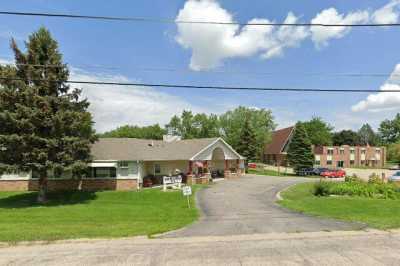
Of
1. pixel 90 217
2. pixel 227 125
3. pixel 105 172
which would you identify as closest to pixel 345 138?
pixel 227 125

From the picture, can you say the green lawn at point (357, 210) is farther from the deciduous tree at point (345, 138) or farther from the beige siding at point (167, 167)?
the deciduous tree at point (345, 138)

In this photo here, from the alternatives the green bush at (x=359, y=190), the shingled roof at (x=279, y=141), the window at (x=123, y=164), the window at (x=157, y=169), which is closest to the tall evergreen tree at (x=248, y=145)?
the shingled roof at (x=279, y=141)

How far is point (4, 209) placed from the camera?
2019cm

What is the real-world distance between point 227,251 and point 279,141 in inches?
2609

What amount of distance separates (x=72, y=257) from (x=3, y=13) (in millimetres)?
7830

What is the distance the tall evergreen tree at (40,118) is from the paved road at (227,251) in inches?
521

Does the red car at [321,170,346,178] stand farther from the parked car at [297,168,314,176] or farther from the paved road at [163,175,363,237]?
the paved road at [163,175,363,237]

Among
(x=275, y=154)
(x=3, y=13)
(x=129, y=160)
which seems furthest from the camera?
(x=275, y=154)

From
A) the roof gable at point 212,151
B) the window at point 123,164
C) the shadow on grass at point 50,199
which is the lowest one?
the shadow on grass at point 50,199

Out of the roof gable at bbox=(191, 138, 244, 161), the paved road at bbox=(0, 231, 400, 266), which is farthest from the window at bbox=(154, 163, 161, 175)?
the paved road at bbox=(0, 231, 400, 266)

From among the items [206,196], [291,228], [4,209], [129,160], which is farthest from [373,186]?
[4,209]

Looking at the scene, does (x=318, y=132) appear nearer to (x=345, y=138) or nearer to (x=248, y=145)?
(x=345, y=138)

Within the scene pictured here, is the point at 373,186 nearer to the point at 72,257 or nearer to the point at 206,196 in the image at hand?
the point at 206,196

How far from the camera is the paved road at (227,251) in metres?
7.86
